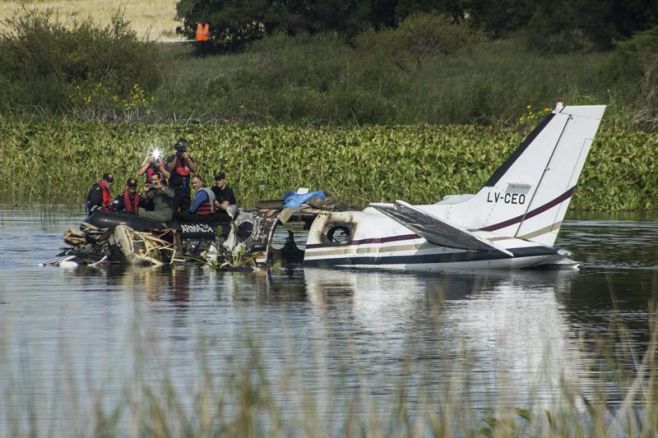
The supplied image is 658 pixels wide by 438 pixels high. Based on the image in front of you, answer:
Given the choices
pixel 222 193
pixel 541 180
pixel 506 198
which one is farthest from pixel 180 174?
pixel 541 180

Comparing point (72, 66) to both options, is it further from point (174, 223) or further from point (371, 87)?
point (174, 223)

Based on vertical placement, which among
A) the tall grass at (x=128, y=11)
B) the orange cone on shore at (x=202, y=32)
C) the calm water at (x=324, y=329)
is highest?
the tall grass at (x=128, y=11)

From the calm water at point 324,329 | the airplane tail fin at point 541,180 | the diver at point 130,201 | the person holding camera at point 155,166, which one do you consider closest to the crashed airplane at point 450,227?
the airplane tail fin at point 541,180

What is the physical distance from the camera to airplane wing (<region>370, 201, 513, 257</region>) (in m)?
23.4

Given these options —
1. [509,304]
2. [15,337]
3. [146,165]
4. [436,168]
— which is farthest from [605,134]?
[15,337]

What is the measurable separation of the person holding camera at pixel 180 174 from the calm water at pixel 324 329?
2.82m

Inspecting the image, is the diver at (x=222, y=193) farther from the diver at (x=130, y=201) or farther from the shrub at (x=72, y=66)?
the shrub at (x=72, y=66)

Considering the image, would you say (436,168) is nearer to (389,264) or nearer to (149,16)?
(389,264)

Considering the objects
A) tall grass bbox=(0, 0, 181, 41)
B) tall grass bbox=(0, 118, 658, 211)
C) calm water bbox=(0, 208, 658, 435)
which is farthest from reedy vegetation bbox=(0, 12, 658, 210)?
tall grass bbox=(0, 0, 181, 41)

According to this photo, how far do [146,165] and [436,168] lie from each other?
14806mm

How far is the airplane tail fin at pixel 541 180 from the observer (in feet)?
80.1

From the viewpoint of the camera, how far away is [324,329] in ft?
62.1

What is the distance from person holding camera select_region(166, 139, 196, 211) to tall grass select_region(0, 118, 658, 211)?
415 inches

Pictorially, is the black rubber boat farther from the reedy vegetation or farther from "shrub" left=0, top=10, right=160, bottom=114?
"shrub" left=0, top=10, right=160, bottom=114
